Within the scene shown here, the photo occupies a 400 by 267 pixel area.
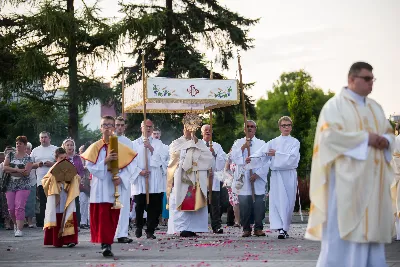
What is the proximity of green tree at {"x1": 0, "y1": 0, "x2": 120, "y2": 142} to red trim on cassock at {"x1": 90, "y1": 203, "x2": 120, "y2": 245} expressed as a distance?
16.2 metres

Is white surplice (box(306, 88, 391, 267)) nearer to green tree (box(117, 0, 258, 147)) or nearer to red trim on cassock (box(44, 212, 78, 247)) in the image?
red trim on cassock (box(44, 212, 78, 247))

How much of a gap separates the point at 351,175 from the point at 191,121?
8526mm

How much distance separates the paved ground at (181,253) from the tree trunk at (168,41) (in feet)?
56.6

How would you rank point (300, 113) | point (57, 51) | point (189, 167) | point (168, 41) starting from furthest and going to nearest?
point (300, 113)
point (168, 41)
point (57, 51)
point (189, 167)

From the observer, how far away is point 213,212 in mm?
19016

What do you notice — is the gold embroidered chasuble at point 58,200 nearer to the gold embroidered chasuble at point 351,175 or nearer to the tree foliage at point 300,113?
the gold embroidered chasuble at point 351,175

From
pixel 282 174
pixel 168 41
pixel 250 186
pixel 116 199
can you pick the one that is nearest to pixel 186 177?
pixel 250 186

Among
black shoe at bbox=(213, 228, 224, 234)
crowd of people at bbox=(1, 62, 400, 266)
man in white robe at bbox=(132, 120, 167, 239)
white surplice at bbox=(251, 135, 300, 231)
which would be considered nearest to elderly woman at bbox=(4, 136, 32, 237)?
crowd of people at bbox=(1, 62, 400, 266)

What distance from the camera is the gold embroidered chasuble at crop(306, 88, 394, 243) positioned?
897cm

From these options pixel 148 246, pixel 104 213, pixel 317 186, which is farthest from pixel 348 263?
pixel 148 246

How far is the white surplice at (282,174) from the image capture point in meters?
17.1

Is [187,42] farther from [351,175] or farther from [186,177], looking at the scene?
[351,175]

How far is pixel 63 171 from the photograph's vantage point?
53.1ft

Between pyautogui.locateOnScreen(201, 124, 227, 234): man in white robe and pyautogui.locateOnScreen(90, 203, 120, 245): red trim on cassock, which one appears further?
pyautogui.locateOnScreen(201, 124, 227, 234): man in white robe
